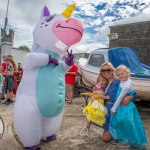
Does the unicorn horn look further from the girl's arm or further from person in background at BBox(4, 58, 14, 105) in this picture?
person in background at BBox(4, 58, 14, 105)

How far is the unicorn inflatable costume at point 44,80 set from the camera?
3613 mm

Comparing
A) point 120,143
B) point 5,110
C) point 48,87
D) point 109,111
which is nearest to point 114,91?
point 109,111

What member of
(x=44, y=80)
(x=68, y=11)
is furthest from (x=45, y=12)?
(x=44, y=80)

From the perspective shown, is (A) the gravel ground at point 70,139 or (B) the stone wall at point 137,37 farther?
(B) the stone wall at point 137,37

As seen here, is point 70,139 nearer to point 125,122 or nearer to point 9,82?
point 125,122

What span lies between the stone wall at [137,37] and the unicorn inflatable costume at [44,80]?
1117 centimetres

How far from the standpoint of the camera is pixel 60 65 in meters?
3.94

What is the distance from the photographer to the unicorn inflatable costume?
142 inches

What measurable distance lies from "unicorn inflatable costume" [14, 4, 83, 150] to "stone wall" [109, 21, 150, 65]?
36.6 ft

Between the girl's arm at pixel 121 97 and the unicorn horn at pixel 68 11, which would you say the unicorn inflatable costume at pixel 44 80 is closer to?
the unicorn horn at pixel 68 11

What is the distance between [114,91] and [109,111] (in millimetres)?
344

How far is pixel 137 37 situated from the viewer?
14797 millimetres

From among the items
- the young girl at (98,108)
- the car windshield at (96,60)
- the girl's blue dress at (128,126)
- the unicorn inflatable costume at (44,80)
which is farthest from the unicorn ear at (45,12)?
the car windshield at (96,60)

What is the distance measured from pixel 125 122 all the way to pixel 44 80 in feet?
4.37
